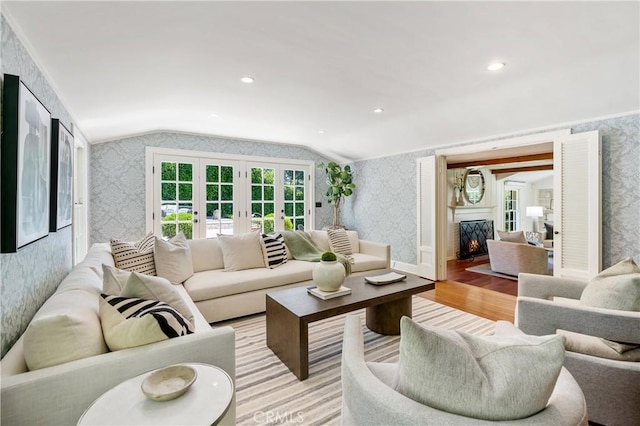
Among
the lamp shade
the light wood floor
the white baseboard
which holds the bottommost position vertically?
the light wood floor

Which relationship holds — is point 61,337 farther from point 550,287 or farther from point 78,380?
point 550,287

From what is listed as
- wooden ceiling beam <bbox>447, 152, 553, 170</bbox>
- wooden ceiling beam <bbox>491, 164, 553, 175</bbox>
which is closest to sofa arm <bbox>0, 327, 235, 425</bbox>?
wooden ceiling beam <bbox>447, 152, 553, 170</bbox>

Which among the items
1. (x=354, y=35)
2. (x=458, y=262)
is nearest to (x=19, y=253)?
(x=354, y=35)

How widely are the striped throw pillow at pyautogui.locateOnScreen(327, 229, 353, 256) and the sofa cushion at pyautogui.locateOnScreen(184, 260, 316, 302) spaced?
717mm

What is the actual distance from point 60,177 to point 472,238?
7.00 metres

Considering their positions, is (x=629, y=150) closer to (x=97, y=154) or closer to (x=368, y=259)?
(x=368, y=259)

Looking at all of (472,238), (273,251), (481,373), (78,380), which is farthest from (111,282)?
(472,238)

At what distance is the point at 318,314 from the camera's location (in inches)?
81.4

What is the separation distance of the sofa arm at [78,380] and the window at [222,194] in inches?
139

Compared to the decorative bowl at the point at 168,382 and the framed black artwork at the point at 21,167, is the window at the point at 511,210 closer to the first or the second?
the decorative bowl at the point at 168,382

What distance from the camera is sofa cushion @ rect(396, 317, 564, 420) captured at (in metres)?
0.75

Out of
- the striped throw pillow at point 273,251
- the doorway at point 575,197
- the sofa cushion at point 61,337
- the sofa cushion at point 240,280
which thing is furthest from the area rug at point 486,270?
the sofa cushion at point 61,337

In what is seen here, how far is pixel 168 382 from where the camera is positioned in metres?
1.11

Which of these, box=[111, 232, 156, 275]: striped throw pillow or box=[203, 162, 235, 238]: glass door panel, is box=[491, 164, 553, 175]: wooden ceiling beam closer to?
box=[203, 162, 235, 238]: glass door panel
